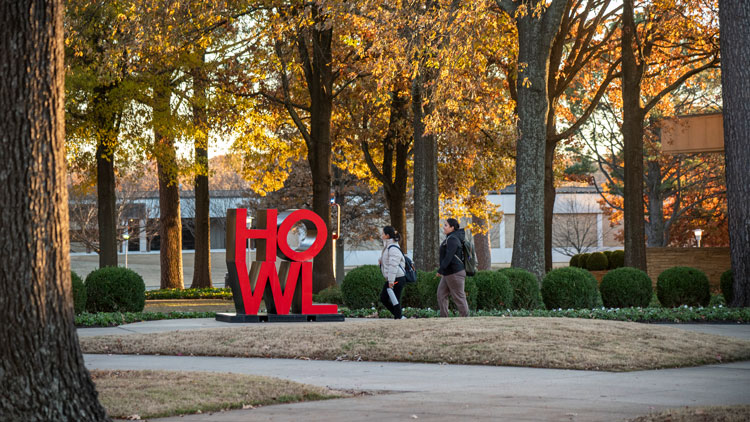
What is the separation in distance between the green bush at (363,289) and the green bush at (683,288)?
639cm

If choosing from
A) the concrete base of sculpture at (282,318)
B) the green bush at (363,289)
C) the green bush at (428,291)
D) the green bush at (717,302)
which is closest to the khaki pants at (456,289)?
the concrete base of sculpture at (282,318)

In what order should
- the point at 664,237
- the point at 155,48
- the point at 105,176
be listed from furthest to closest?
the point at 664,237
the point at 105,176
the point at 155,48

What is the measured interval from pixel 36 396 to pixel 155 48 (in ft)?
55.5

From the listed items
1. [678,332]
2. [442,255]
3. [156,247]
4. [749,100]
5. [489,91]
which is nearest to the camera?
[678,332]

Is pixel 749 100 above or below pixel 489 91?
below

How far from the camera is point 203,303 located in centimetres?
2428

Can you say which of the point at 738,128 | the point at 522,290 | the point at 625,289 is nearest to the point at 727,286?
the point at 625,289

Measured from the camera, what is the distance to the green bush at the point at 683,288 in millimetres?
18953

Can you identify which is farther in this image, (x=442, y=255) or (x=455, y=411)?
(x=442, y=255)

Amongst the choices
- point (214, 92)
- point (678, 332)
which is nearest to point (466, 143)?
point (214, 92)

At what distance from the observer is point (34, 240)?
5406 millimetres

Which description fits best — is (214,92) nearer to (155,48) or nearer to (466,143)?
(155,48)

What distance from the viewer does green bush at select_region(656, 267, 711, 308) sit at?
18953mm

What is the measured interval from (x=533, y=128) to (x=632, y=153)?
672 cm
